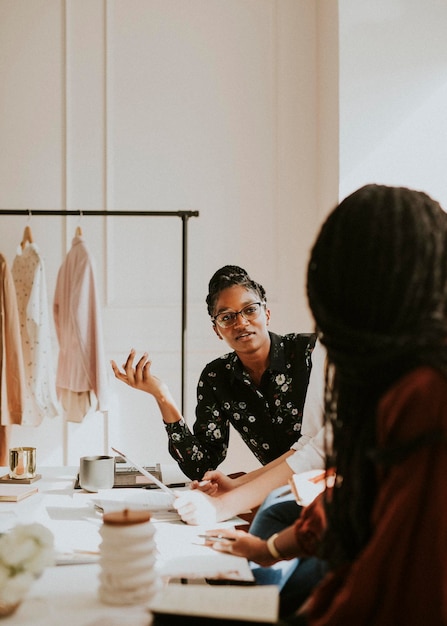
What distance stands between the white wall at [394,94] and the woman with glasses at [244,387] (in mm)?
1111

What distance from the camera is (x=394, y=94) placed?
2863mm

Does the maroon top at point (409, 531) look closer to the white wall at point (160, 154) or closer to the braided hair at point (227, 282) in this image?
the braided hair at point (227, 282)

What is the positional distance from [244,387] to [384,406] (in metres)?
1.41

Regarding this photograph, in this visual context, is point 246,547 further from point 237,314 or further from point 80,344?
point 80,344

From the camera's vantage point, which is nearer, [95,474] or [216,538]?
[216,538]

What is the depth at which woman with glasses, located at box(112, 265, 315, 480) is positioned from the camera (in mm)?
2018

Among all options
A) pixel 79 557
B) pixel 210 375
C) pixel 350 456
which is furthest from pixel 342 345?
pixel 210 375

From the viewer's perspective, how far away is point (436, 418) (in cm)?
70

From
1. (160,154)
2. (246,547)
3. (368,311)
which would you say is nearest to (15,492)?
(246,547)

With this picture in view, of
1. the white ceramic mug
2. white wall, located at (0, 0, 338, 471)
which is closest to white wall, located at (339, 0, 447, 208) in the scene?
white wall, located at (0, 0, 338, 471)

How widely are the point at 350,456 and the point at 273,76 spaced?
297 cm

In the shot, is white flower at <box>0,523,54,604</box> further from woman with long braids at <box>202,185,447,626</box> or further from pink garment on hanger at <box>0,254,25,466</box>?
pink garment on hanger at <box>0,254,25,466</box>

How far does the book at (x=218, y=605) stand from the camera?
0.81 metres

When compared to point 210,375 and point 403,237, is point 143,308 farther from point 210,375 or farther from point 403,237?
point 403,237
